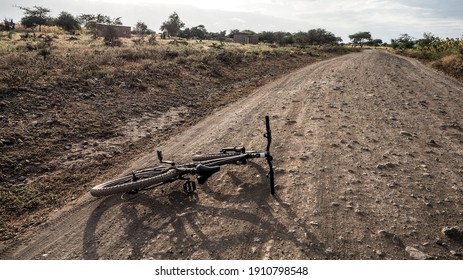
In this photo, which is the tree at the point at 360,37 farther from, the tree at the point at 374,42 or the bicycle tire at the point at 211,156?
the bicycle tire at the point at 211,156

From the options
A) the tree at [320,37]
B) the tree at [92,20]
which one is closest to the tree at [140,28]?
the tree at [92,20]

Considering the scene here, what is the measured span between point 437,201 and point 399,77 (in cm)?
1267

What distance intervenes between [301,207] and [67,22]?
2686 inches

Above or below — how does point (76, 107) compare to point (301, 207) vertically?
above

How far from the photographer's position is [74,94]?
11.4 metres

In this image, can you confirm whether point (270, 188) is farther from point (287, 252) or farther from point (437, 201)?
point (437, 201)

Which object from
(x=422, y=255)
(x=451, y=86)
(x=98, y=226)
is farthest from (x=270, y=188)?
(x=451, y=86)

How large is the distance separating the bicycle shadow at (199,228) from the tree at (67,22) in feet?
212

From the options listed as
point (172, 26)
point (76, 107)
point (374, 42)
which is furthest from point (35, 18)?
point (374, 42)

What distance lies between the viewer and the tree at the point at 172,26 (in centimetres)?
7869

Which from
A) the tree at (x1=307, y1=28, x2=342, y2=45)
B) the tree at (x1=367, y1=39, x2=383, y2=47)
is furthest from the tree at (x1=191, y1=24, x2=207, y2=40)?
the tree at (x1=367, y1=39, x2=383, y2=47)

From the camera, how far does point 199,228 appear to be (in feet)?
15.6

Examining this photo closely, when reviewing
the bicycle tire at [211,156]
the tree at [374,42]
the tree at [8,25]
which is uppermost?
A: the tree at [374,42]

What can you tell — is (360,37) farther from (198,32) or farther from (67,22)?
(67,22)
